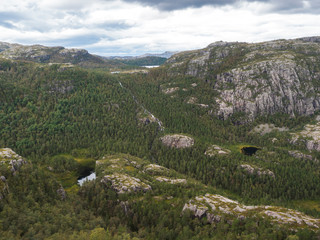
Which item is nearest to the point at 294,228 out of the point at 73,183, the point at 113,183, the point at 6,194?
the point at 113,183

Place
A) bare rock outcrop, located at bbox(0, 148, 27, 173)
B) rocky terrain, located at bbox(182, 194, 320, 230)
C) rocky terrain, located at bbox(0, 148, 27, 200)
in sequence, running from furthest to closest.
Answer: bare rock outcrop, located at bbox(0, 148, 27, 173) < rocky terrain, located at bbox(0, 148, 27, 200) < rocky terrain, located at bbox(182, 194, 320, 230)

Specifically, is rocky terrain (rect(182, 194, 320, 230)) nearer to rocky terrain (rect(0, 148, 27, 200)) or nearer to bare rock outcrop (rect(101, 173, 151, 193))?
bare rock outcrop (rect(101, 173, 151, 193))

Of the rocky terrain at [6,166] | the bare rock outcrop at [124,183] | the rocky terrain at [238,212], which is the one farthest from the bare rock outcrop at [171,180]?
the rocky terrain at [6,166]

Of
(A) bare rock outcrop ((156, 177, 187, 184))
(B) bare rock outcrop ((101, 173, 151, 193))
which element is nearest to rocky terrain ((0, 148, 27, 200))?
(B) bare rock outcrop ((101, 173, 151, 193))

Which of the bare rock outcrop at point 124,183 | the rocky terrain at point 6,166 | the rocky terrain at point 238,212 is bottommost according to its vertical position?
the bare rock outcrop at point 124,183

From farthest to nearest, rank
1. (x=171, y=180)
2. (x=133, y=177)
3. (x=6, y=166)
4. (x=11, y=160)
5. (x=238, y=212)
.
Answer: (x=171, y=180) < (x=133, y=177) < (x=11, y=160) < (x=6, y=166) < (x=238, y=212)

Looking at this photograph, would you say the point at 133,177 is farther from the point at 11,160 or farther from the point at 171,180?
the point at 11,160

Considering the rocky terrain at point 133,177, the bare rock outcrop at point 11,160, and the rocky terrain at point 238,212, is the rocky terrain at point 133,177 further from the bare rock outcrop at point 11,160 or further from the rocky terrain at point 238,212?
the bare rock outcrop at point 11,160

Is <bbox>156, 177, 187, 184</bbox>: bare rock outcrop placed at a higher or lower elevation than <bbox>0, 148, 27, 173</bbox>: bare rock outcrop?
lower

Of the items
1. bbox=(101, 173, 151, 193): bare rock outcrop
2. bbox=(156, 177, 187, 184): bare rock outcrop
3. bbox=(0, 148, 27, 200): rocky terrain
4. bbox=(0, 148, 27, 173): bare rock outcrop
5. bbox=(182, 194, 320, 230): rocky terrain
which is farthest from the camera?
bbox=(156, 177, 187, 184): bare rock outcrop

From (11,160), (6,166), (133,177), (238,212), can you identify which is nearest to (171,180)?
(133,177)
